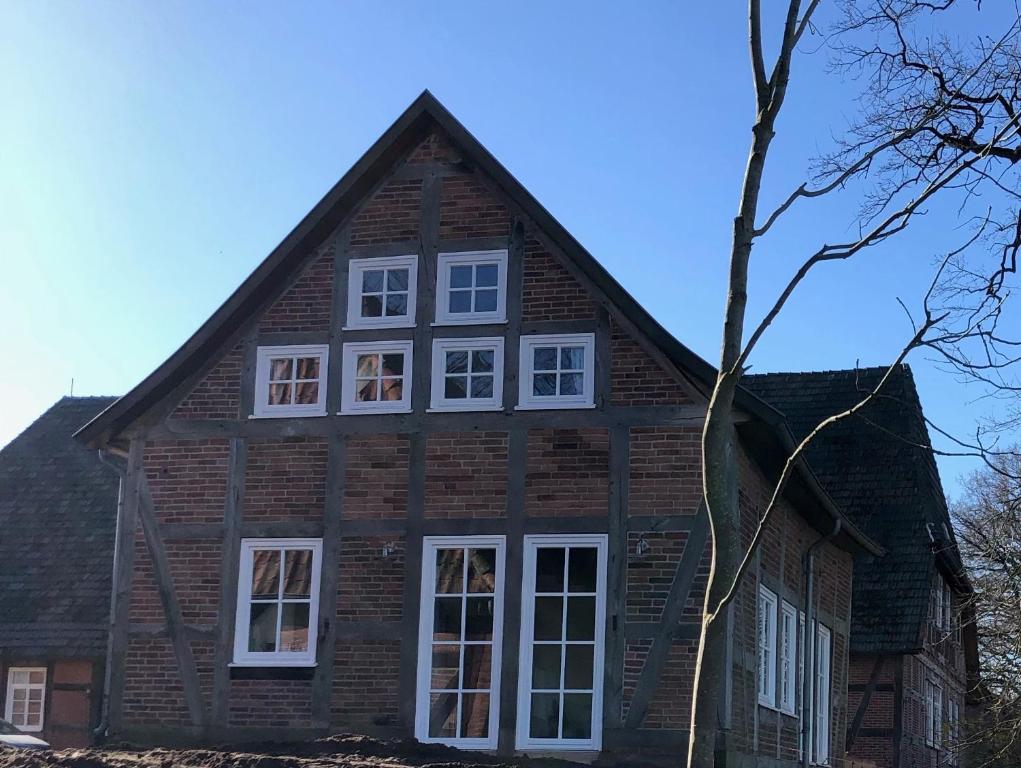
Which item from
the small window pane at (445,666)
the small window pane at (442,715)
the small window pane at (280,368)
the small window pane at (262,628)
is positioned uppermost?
the small window pane at (280,368)

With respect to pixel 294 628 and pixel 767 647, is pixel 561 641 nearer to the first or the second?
pixel 294 628

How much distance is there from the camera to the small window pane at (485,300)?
1622 cm

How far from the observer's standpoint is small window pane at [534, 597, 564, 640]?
594 inches

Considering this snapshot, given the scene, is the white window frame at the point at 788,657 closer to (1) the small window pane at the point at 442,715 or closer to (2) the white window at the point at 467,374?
(1) the small window pane at the point at 442,715

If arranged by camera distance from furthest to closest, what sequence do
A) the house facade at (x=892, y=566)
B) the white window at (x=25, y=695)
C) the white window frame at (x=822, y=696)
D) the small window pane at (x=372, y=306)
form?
1. the house facade at (x=892, y=566)
2. the white window at (x=25, y=695)
3. the white window frame at (x=822, y=696)
4. the small window pane at (x=372, y=306)

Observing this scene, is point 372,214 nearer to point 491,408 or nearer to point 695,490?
point 491,408

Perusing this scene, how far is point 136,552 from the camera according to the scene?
16.5m

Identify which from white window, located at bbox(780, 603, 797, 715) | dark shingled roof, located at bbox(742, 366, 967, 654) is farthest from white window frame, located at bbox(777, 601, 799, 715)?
dark shingled roof, located at bbox(742, 366, 967, 654)

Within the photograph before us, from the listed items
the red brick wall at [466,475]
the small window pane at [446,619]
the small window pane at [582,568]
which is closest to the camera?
the small window pane at [582,568]

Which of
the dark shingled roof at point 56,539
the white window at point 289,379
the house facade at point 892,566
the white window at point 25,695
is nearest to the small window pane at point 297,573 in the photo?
the white window at point 289,379

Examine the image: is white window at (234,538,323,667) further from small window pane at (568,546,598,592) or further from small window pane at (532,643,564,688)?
small window pane at (568,546,598,592)

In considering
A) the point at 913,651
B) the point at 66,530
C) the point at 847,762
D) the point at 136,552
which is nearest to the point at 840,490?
the point at 913,651

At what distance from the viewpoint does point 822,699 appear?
2139 centimetres

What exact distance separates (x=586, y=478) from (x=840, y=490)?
50.9 feet
